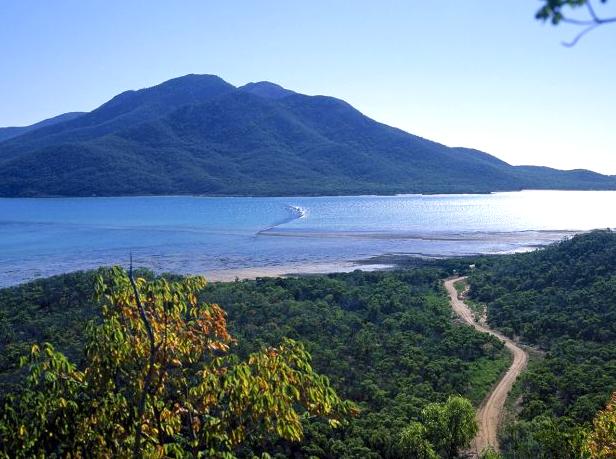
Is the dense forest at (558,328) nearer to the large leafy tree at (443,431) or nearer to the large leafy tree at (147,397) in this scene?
the large leafy tree at (443,431)

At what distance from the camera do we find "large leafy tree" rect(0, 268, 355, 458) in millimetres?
5152

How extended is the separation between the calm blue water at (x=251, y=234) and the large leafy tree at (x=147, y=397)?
45213 millimetres

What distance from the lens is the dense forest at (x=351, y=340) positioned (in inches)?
730

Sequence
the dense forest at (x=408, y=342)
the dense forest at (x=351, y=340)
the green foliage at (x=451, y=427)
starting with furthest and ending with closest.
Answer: the dense forest at (x=351, y=340), the green foliage at (x=451, y=427), the dense forest at (x=408, y=342)

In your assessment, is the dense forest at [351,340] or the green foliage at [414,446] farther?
the dense forest at [351,340]

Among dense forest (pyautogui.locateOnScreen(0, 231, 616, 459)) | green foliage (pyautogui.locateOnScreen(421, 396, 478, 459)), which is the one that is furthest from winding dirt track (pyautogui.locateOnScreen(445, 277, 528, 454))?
green foliage (pyautogui.locateOnScreen(421, 396, 478, 459))

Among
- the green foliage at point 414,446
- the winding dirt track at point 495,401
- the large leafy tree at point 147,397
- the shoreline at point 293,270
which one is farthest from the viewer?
the shoreline at point 293,270

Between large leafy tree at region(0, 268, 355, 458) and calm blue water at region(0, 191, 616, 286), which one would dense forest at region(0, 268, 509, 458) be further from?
calm blue water at region(0, 191, 616, 286)

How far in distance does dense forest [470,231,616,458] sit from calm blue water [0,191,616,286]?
59.9 feet

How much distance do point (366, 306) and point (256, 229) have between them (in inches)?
2161

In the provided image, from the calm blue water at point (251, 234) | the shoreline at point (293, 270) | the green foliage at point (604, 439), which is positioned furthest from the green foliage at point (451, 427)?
the calm blue water at point (251, 234)

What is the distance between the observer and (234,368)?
16.6ft

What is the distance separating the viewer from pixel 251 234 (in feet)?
275

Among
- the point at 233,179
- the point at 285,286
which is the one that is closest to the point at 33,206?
the point at 233,179
